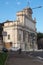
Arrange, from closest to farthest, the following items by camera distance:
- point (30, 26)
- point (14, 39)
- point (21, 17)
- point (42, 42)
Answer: point (14, 39) < point (21, 17) < point (30, 26) < point (42, 42)

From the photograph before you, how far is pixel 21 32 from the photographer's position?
70.2m

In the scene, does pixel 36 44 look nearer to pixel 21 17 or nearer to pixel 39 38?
pixel 39 38

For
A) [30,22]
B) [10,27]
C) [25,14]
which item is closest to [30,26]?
[30,22]

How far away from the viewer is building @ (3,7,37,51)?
6806 centimetres

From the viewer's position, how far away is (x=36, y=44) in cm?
7988

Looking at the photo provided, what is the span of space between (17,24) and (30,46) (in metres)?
10.4

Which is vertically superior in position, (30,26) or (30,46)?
(30,26)

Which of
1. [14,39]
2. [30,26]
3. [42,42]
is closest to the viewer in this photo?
[14,39]

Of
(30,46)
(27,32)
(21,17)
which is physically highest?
(21,17)

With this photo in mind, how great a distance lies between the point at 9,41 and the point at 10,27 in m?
4.39

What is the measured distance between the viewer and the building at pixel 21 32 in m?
68.1

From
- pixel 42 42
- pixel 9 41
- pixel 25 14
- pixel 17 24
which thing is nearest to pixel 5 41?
pixel 9 41

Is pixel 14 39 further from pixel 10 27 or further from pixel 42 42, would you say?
pixel 42 42

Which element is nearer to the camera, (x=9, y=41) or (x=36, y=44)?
(x=9, y=41)
